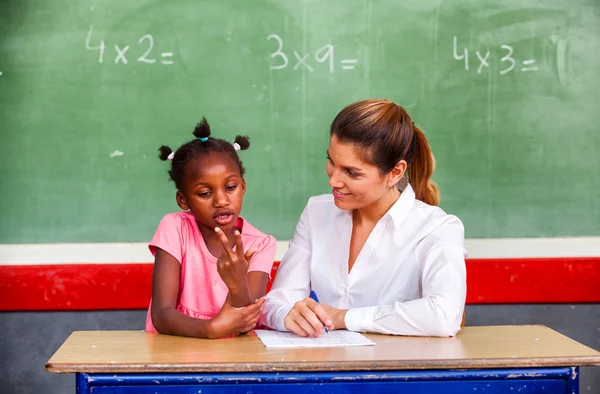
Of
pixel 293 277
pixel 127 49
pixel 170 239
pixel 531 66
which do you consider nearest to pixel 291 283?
pixel 293 277

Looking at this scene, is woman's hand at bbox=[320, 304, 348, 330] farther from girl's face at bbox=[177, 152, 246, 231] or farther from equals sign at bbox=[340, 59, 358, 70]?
equals sign at bbox=[340, 59, 358, 70]

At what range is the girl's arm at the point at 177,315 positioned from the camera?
2.02 metres

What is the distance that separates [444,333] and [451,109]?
1.41 metres

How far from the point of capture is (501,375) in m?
1.78

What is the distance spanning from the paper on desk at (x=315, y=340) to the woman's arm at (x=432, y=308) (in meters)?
0.06

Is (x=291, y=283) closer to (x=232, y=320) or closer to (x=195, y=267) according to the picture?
(x=195, y=267)

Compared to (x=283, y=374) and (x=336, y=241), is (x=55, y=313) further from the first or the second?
(x=283, y=374)

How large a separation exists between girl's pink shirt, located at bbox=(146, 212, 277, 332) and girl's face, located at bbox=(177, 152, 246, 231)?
0.07m

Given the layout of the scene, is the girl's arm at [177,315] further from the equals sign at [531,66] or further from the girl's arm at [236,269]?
the equals sign at [531,66]

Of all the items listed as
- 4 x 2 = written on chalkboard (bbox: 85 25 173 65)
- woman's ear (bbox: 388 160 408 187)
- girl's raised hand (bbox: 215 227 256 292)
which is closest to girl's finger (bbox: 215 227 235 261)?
girl's raised hand (bbox: 215 227 256 292)

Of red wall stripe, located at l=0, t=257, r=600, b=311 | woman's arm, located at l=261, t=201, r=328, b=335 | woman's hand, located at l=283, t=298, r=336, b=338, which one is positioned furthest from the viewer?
red wall stripe, located at l=0, t=257, r=600, b=311

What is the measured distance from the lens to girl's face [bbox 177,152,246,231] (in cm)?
234

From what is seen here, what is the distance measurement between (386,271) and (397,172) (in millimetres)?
288

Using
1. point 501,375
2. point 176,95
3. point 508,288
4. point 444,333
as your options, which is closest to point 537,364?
point 501,375
